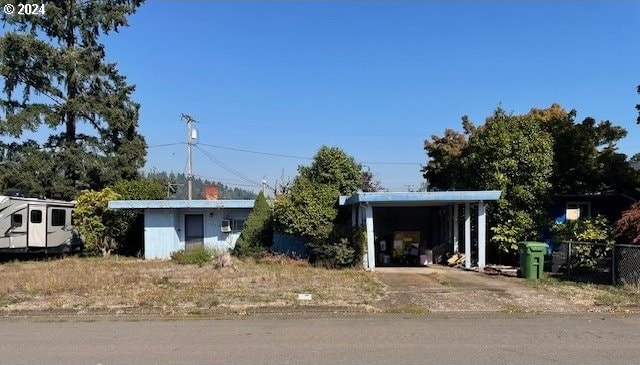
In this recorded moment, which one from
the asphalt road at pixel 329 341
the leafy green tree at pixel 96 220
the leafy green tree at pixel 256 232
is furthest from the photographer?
the leafy green tree at pixel 96 220

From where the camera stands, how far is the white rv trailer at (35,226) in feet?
72.6

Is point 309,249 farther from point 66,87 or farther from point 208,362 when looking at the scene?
point 66,87

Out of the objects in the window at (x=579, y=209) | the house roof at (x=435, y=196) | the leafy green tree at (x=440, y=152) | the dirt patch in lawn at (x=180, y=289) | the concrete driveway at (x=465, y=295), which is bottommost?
the concrete driveway at (x=465, y=295)

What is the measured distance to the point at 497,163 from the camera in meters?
20.6

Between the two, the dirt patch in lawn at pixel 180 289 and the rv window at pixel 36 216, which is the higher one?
the rv window at pixel 36 216

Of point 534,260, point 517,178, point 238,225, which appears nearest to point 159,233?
point 238,225

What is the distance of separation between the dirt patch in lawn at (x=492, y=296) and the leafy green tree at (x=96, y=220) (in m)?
13.7

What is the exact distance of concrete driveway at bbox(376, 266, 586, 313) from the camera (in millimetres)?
11391

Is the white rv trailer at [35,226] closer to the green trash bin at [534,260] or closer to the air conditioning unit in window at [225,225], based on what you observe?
the air conditioning unit in window at [225,225]

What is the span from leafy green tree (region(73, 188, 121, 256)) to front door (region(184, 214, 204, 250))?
3.09 meters

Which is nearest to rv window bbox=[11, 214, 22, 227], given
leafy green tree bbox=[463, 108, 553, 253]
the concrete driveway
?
the concrete driveway

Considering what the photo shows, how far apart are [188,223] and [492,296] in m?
15.6

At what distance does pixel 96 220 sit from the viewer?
24797 millimetres

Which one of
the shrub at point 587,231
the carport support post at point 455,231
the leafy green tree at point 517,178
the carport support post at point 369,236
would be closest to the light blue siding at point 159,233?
the carport support post at point 369,236
